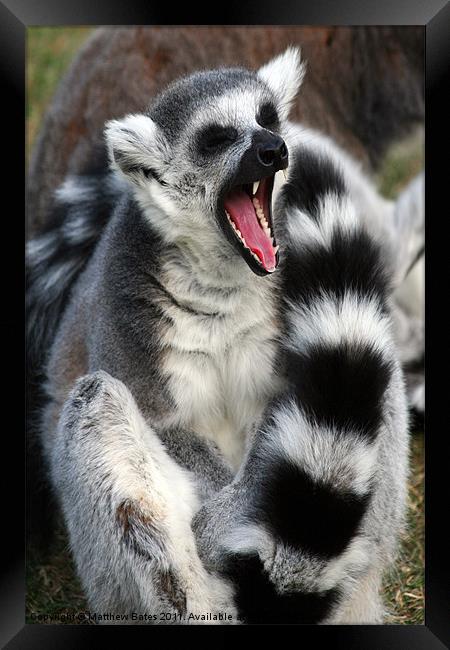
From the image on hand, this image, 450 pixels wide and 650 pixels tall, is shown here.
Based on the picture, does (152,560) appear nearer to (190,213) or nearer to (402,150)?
(190,213)

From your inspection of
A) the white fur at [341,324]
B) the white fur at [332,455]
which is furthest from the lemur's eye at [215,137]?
the white fur at [332,455]

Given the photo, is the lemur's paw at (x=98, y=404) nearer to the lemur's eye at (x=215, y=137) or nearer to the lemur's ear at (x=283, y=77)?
the lemur's eye at (x=215, y=137)

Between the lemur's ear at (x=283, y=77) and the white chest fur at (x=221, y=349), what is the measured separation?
0.68m

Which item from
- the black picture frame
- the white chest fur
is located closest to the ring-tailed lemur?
the white chest fur

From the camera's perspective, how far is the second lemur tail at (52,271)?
3641mm

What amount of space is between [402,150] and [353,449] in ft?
10.2

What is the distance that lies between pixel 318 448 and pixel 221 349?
0.50 meters

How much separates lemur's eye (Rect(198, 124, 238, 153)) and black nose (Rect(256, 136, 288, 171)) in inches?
8.6

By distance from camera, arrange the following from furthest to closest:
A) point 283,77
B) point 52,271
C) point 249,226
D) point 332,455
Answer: point 52,271 → point 283,77 → point 249,226 → point 332,455

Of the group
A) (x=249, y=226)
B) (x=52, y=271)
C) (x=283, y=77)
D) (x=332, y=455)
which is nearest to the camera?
(x=332, y=455)

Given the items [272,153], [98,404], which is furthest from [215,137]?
[98,404]

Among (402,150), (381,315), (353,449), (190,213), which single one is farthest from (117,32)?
(353,449)
